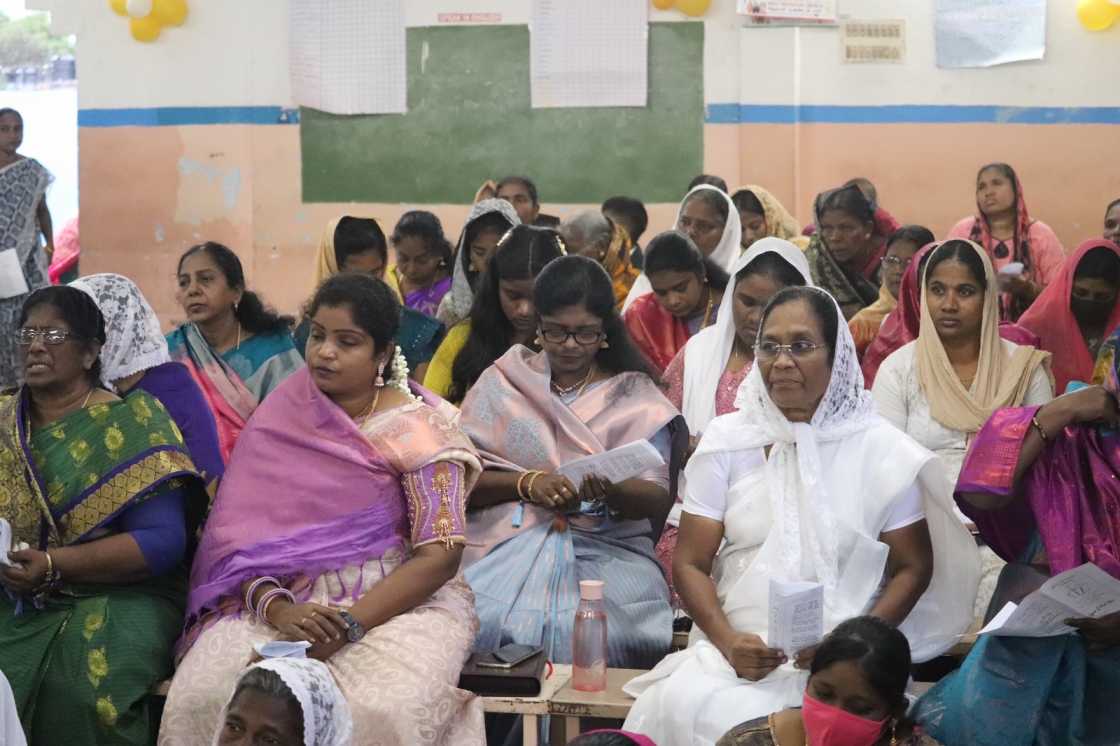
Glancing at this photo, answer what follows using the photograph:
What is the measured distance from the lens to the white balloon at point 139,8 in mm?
9617

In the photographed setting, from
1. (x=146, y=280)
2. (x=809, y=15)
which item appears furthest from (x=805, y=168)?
(x=146, y=280)

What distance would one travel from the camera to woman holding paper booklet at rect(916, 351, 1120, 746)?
11.7 ft

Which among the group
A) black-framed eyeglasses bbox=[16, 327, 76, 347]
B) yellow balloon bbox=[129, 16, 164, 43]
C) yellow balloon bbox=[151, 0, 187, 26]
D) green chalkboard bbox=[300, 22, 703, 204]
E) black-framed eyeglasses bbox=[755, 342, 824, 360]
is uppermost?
yellow balloon bbox=[151, 0, 187, 26]

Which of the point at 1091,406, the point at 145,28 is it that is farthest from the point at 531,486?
the point at 145,28

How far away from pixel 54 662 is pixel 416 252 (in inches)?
123

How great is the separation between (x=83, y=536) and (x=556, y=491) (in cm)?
133

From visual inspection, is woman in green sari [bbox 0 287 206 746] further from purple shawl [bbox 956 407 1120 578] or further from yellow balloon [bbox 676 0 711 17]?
yellow balloon [bbox 676 0 711 17]

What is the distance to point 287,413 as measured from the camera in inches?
167

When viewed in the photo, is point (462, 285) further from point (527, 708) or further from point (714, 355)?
point (527, 708)

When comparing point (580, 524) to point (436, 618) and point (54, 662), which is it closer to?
point (436, 618)

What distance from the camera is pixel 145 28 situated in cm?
973

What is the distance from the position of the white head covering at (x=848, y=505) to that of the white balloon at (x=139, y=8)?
6.78 m

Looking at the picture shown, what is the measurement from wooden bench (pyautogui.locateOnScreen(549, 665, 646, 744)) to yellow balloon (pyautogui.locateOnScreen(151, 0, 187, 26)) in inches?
271

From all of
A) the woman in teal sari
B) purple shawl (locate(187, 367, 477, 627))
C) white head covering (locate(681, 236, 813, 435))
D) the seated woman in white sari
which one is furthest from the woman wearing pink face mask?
the woman in teal sari
